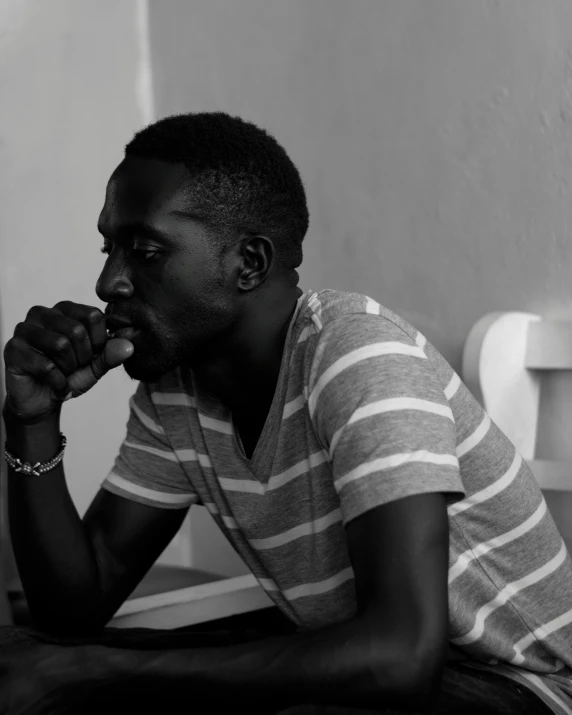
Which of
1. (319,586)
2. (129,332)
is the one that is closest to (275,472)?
(319,586)

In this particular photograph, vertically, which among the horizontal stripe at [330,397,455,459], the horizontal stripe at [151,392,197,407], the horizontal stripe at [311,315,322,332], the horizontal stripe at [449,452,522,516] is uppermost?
the horizontal stripe at [311,315,322,332]

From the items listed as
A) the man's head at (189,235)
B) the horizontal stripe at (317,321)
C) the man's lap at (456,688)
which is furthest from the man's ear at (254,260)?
the man's lap at (456,688)

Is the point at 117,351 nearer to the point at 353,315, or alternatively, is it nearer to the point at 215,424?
the point at 215,424

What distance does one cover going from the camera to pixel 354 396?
0.89m

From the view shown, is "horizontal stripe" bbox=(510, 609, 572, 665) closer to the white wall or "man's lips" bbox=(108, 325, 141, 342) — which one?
the white wall

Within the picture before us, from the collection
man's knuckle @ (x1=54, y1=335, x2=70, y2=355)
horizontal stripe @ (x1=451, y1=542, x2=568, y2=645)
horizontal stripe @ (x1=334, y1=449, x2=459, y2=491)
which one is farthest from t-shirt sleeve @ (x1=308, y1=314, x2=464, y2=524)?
man's knuckle @ (x1=54, y1=335, x2=70, y2=355)

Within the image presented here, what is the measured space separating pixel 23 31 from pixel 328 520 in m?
1.39

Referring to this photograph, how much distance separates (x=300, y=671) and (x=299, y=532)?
0.28 meters

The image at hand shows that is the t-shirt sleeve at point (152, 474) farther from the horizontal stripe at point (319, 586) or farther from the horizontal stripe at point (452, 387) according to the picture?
the horizontal stripe at point (452, 387)

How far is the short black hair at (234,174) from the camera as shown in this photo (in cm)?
106

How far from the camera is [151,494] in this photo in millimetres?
1236

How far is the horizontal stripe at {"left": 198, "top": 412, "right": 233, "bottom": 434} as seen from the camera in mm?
1158

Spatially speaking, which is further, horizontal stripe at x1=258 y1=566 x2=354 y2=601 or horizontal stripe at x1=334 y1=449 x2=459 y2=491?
horizontal stripe at x1=258 y1=566 x2=354 y2=601

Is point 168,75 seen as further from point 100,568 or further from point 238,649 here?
point 238,649
